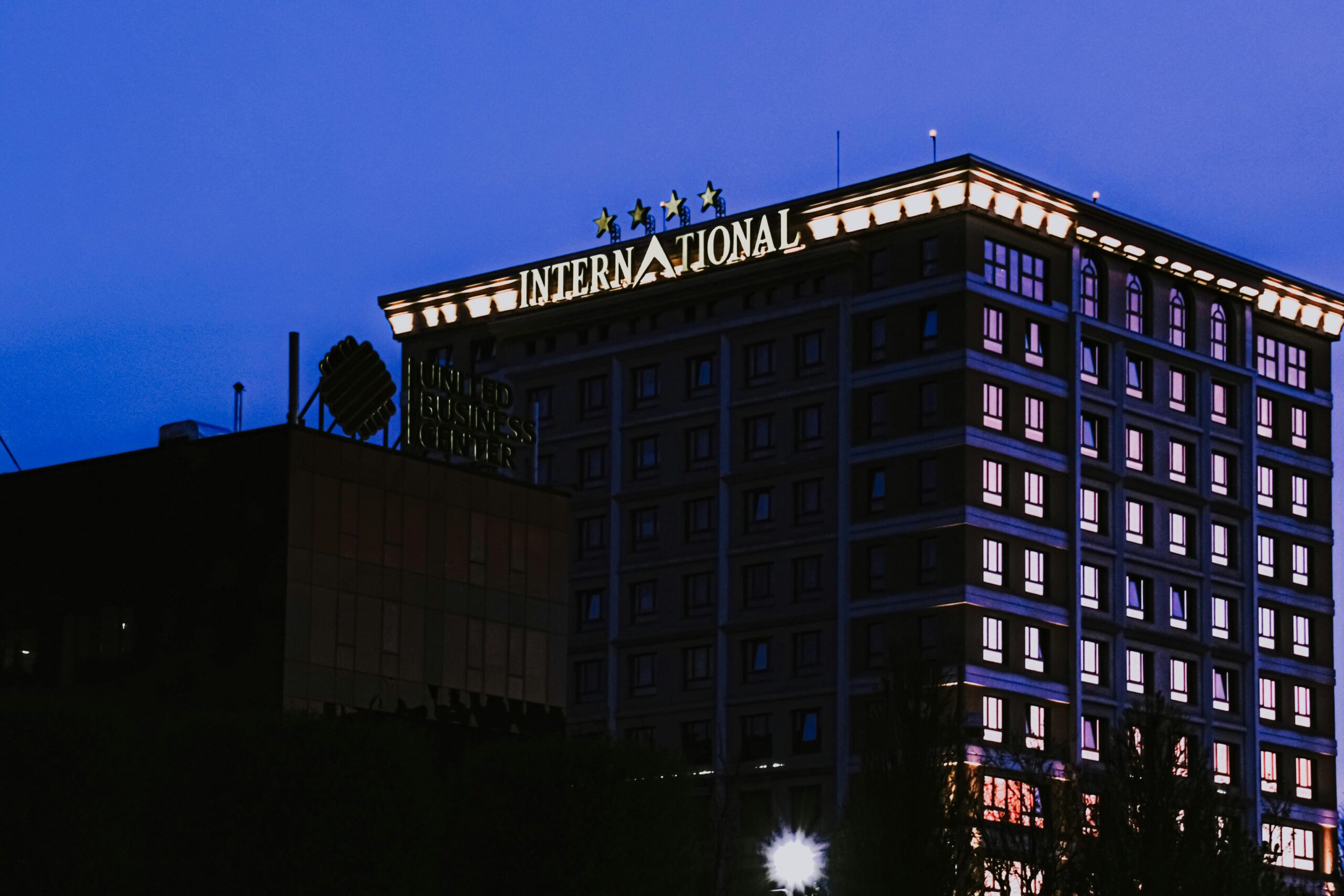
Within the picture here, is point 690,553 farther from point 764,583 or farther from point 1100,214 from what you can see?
point 1100,214

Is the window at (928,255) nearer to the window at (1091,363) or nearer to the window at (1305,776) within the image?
the window at (1091,363)

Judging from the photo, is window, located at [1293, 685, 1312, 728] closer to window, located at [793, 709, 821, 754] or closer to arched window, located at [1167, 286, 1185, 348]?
arched window, located at [1167, 286, 1185, 348]

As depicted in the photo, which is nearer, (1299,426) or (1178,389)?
(1178,389)

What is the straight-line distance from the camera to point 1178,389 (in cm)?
14100

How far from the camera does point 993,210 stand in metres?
132

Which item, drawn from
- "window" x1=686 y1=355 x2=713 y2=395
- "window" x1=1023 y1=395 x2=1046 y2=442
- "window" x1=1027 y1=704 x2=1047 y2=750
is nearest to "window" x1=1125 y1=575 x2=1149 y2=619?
"window" x1=1027 y1=704 x2=1047 y2=750

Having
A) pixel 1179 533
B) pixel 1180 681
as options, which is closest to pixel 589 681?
pixel 1180 681

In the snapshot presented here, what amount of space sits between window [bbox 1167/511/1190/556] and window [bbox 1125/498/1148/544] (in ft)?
5.42

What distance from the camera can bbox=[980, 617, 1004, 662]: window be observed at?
128000 millimetres

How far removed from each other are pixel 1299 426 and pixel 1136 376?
45.9 ft

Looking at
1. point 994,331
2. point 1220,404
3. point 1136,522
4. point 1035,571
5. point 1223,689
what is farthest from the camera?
point 1220,404

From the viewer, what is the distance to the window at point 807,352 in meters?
136

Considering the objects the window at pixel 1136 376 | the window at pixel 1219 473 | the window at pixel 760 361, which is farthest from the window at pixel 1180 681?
the window at pixel 760 361

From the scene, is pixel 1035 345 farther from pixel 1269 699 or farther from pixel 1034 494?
pixel 1269 699
